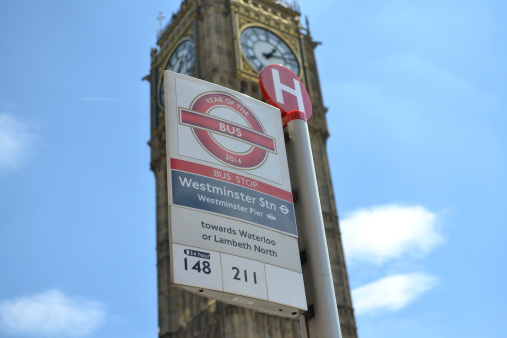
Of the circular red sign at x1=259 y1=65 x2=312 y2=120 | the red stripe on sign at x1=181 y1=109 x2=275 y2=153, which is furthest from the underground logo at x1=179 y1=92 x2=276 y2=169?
the circular red sign at x1=259 y1=65 x2=312 y2=120

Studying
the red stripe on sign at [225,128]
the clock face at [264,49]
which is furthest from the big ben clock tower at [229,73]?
the red stripe on sign at [225,128]

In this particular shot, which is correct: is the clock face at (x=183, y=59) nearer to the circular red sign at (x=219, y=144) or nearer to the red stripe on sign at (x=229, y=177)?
the circular red sign at (x=219, y=144)

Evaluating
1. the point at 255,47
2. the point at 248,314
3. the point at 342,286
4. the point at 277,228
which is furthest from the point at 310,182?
the point at 255,47

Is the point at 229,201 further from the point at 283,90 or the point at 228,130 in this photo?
the point at 283,90

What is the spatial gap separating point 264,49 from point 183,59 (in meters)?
4.85

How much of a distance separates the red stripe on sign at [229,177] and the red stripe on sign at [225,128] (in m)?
0.52

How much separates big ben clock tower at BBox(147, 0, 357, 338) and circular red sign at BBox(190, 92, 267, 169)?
85.6ft

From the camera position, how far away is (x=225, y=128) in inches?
302

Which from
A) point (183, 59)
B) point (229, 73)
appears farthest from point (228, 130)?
point (183, 59)

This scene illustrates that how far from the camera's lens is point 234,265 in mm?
6742

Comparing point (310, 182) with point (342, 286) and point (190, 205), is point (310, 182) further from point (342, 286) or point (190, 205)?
point (342, 286)

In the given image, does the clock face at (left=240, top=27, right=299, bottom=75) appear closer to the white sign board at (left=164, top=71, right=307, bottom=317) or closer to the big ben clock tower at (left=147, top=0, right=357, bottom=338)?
the big ben clock tower at (left=147, top=0, right=357, bottom=338)

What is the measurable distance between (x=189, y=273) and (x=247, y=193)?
130cm

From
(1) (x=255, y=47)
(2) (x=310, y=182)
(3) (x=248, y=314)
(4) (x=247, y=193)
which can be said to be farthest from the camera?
(1) (x=255, y=47)
